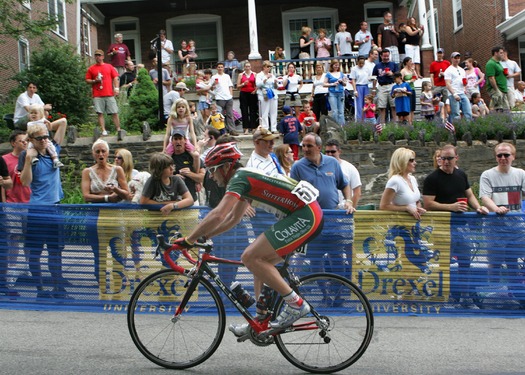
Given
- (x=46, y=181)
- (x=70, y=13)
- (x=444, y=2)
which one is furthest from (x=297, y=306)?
(x=444, y=2)

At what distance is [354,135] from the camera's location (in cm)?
1864

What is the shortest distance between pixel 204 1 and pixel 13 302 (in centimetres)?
2171

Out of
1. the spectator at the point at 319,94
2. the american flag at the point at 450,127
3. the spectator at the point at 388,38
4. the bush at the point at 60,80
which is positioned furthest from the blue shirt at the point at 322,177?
the spectator at the point at 388,38

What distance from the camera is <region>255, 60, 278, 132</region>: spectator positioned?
1925 centimetres

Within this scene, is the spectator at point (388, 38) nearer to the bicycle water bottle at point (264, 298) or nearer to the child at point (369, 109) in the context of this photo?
the child at point (369, 109)

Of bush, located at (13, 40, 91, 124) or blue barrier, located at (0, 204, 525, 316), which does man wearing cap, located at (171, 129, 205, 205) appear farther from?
bush, located at (13, 40, 91, 124)

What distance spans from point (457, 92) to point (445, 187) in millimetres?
10730

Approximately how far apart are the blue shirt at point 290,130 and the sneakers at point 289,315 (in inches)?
415

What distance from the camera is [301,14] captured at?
98.5ft

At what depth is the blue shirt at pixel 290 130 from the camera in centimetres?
1702

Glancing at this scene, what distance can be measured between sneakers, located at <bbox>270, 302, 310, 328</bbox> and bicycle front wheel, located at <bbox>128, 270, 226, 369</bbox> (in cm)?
48

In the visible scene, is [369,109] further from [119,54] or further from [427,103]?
[119,54]

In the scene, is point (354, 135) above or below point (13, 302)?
above

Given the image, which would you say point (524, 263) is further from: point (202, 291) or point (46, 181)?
point (46, 181)
